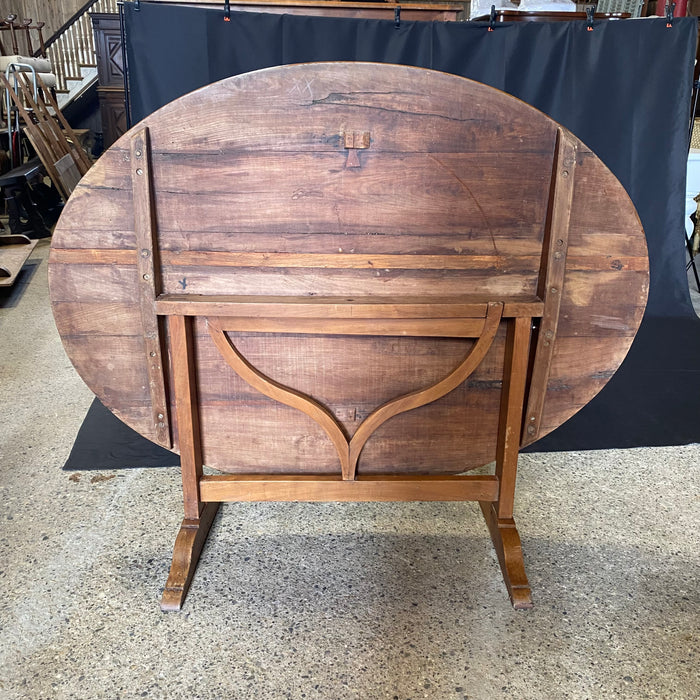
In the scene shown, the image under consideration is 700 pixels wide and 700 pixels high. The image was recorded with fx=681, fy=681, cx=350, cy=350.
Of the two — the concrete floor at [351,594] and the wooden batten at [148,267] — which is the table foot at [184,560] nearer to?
the concrete floor at [351,594]

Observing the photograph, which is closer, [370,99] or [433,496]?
[370,99]

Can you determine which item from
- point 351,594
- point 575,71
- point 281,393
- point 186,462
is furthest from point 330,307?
point 575,71

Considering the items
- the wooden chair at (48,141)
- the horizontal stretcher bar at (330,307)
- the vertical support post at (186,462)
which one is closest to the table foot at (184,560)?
the vertical support post at (186,462)

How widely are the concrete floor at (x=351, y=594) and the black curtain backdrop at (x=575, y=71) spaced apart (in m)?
0.52

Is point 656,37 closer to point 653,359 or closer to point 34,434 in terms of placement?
point 653,359

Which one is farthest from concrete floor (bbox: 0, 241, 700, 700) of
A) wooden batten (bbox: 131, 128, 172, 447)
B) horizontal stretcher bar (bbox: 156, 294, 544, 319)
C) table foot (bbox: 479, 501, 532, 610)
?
horizontal stretcher bar (bbox: 156, 294, 544, 319)

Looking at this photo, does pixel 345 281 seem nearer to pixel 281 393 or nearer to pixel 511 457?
pixel 281 393

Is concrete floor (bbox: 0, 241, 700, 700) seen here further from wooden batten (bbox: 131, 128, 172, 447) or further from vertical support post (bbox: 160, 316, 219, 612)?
wooden batten (bbox: 131, 128, 172, 447)

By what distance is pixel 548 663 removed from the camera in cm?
134

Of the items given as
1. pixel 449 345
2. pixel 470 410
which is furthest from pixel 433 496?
pixel 449 345

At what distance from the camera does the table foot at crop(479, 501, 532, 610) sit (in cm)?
150

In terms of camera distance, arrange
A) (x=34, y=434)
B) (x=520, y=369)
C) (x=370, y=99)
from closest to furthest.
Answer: (x=370, y=99), (x=520, y=369), (x=34, y=434)

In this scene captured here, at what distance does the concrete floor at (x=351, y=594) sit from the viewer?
1304 mm

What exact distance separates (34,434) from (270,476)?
1093 millimetres
